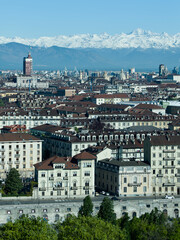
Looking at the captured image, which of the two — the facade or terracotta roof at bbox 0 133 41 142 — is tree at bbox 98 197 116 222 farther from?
terracotta roof at bbox 0 133 41 142

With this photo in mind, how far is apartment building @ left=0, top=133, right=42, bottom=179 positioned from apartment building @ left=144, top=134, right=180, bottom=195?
14131mm

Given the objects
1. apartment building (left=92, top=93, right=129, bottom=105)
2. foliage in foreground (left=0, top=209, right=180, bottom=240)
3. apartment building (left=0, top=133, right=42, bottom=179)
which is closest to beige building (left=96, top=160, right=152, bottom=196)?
foliage in foreground (left=0, top=209, right=180, bottom=240)

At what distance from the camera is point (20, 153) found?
82625mm

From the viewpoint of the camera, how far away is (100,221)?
174 ft

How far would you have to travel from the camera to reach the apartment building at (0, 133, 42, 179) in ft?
268

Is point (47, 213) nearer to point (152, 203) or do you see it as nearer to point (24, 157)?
point (152, 203)

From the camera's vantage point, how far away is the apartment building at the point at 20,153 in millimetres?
81812

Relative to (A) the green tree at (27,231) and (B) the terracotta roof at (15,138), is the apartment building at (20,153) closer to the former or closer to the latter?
(B) the terracotta roof at (15,138)

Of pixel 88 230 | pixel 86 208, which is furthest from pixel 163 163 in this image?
pixel 88 230

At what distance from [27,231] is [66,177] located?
2221 cm

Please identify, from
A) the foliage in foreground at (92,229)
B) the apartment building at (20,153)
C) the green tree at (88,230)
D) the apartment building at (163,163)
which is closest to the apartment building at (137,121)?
the apartment building at (20,153)

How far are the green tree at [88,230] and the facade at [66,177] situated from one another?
15.3m

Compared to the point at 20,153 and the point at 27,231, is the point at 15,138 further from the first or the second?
the point at 27,231

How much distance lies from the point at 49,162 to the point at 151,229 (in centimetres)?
1793
